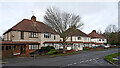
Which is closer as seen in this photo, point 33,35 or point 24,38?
point 24,38

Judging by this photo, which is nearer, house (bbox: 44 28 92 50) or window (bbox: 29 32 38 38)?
window (bbox: 29 32 38 38)

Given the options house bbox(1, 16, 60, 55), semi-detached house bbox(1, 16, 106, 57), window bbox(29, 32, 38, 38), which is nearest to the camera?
semi-detached house bbox(1, 16, 106, 57)

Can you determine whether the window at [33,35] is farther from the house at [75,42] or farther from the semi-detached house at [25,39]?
the house at [75,42]

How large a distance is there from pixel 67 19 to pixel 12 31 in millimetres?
13137

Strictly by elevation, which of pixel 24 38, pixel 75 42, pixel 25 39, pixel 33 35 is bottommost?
pixel 75 42

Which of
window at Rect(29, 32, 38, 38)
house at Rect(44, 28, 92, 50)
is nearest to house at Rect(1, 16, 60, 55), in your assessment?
window at Rect(29, 32, 38, 38)

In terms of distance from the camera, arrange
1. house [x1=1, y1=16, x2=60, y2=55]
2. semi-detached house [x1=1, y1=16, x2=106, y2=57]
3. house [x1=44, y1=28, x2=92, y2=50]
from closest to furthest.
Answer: semi-detached house [x1=1, y1=16, x2=106, y2=57] < house [x1=1, y1=16, x2=60, y2=55] < house [x1=44, y1=28, x2=92, y2=50]

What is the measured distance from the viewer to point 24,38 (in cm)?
2492

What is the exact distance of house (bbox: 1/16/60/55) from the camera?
21.5 m

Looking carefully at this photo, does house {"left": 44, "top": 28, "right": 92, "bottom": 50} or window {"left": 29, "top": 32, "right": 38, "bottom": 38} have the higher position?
window {"left": 29, "top": 32, "right": 38, "bottom": 38}

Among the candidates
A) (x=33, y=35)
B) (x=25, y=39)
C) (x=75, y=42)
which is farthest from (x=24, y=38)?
(x=75, y=42)

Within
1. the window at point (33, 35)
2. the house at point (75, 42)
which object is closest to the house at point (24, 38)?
the window at point (33, 35)

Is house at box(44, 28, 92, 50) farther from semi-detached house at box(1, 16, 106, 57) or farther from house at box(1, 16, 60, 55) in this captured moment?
house at box(1, 16, 60, 55)

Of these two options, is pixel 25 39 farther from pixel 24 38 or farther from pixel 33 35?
pixel 33 35
